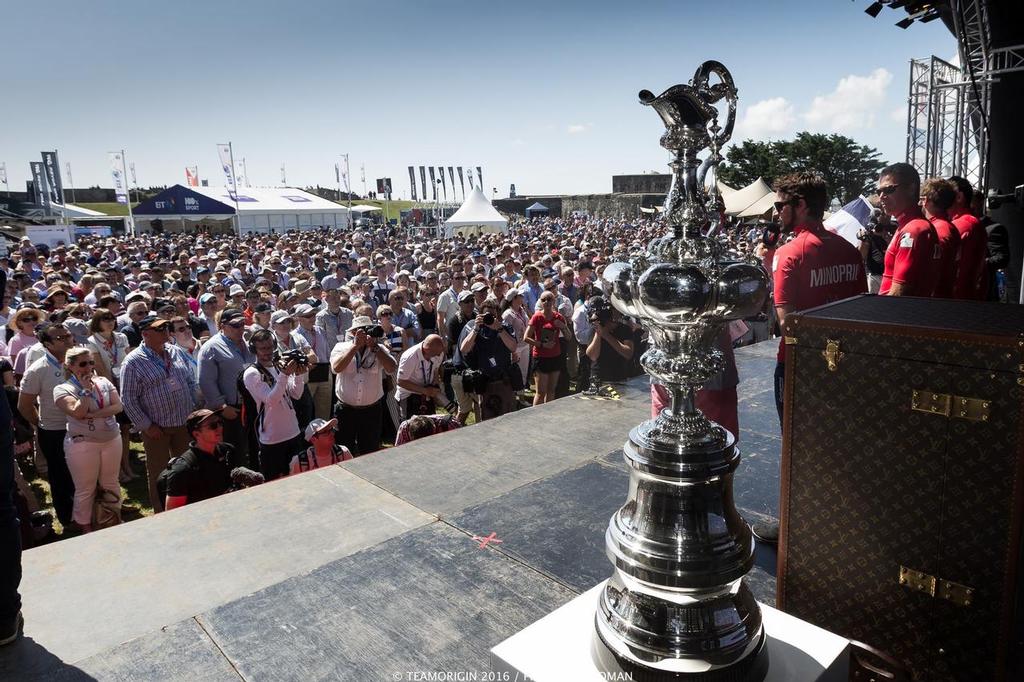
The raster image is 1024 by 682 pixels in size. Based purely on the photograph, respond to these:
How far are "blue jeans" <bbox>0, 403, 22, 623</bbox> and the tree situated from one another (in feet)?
158

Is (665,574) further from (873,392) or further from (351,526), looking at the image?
(351,526)

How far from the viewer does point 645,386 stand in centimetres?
614

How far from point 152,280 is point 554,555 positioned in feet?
41.2

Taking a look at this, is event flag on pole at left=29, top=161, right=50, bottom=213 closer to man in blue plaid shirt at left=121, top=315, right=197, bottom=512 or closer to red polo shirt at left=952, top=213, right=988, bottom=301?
man in blue plaid shirt at left=121, top=315, right=197, bottom=512

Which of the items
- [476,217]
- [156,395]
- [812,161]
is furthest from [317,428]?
[812,161]

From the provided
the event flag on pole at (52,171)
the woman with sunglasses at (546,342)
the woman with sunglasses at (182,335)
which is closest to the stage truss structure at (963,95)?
the woman with sunglasses at (546,342)

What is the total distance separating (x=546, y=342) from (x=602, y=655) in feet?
21.4

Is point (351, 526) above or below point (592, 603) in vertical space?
below

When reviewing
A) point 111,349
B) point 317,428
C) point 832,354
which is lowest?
point 317,428

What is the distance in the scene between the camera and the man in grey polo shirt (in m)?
6.30

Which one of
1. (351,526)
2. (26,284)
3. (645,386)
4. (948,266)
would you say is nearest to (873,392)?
(351,526)

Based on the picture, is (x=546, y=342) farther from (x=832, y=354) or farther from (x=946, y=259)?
(x=832, y=354)

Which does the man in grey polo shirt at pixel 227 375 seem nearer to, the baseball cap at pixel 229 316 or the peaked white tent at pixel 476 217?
the baseball cap at pixel 229 316

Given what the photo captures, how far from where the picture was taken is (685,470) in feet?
4.41
